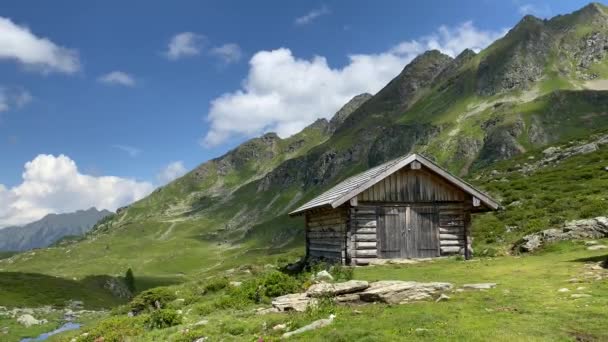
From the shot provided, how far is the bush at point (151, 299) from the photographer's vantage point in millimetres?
28156

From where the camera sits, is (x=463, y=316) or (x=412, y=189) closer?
(x=463, y=316)

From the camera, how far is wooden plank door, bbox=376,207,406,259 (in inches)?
1037

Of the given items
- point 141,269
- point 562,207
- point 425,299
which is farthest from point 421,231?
point 141,269

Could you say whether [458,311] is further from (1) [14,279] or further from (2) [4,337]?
(1) [14,279]

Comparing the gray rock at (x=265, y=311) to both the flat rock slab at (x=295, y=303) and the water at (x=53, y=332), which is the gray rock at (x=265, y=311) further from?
the water at (x=53, y=332)

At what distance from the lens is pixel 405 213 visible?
2677 centimetres

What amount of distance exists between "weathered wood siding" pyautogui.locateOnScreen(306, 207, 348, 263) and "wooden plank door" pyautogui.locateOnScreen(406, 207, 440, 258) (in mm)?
3684

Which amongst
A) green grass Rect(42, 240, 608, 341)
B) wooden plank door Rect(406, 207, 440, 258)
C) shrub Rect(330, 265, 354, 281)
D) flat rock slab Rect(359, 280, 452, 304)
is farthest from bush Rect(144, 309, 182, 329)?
wooden plank door Rect(406, 207, 440, 258)

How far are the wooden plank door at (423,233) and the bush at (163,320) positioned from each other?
45.2 feet

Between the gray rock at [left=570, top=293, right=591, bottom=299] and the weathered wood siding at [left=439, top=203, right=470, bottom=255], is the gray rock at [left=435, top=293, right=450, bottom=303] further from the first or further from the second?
the weathered wood siding at [left=439, top=203, right=470, bottom=255]

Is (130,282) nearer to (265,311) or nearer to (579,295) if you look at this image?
(265,311)

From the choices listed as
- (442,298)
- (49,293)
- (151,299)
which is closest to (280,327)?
(442,298)

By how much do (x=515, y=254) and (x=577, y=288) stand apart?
40.6 feet

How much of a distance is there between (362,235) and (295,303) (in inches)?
441
